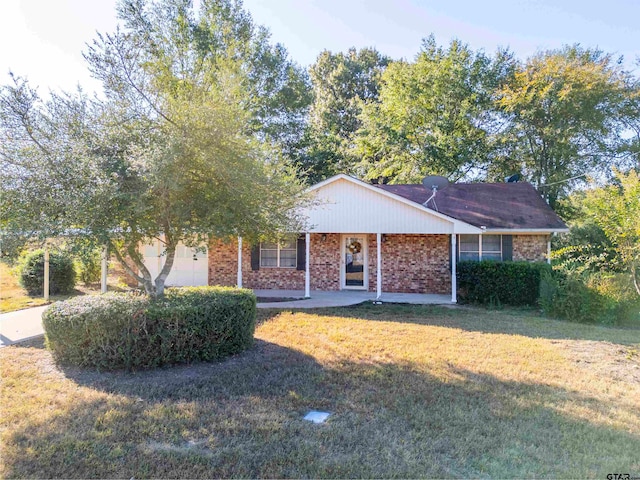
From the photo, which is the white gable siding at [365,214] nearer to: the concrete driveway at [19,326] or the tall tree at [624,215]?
the tall tree at [624,215]

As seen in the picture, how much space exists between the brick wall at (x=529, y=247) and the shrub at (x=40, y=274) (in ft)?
46.7

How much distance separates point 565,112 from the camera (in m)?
19.3

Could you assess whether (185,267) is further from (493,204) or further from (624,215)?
(624,215)

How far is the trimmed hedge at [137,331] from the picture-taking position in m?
5.17

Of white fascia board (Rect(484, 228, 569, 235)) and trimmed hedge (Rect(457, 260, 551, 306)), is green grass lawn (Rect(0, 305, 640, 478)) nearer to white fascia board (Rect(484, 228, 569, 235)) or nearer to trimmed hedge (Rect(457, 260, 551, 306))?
trimmed hedge (Rect(457, 260, 551, 306))

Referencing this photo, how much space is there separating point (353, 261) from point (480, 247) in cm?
432

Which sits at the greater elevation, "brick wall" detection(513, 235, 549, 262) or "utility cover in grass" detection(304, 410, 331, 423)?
"brick wall" detection(513, 235, 549, 262)

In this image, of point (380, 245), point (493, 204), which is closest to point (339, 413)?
point (380, 245)

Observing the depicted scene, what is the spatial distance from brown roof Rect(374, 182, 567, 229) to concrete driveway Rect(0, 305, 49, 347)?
37.1 feet

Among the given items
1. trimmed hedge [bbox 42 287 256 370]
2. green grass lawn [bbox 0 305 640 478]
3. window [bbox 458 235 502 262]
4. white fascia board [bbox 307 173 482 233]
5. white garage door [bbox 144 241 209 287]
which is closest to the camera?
green grass lawn [bbox 0 305 640 478]

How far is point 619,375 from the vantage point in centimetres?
541

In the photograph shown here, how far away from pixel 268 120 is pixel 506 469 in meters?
21.0

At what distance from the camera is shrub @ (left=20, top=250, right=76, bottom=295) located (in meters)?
12.2

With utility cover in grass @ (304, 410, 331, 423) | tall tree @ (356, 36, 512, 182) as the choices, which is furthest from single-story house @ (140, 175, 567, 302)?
utility cover in grass @ (304, 410, 331, 423)
